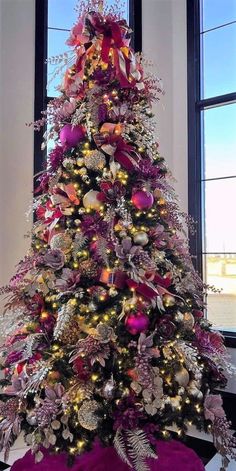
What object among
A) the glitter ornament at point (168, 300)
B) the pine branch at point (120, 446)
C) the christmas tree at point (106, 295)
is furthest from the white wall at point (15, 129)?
the pine branch at point (120, 446)

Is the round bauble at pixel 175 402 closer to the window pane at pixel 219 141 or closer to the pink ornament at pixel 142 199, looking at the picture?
the pink ornament at pixel 142 199

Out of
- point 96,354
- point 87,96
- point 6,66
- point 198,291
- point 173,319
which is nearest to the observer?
point 96,354

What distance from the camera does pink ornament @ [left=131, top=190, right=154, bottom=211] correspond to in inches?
69.4

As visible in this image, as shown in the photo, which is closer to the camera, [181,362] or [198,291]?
[181,362]

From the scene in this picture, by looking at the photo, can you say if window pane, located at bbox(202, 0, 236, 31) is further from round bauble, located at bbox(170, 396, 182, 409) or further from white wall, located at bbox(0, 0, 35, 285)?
round bauble, located at bbox(170, 396, 182, 409)

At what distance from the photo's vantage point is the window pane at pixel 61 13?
2949 millimetres

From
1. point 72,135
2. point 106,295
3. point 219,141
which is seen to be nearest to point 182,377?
point 106,295

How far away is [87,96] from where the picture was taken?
73.7 inches

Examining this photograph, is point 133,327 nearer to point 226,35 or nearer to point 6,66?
point 6,66

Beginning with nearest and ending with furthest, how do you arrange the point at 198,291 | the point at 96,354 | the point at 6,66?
the point at 96,354 → the point at 198,291 → the point at 6,66

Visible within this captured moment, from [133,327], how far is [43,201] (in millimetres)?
770

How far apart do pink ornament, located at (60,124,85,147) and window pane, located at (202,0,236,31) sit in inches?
71.3

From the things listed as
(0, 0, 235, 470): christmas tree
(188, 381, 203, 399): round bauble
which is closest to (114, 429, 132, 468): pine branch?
(0, 0, 235, 470): christmas tree

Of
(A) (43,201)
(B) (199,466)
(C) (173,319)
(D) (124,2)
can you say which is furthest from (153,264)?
(D) (124,2)
